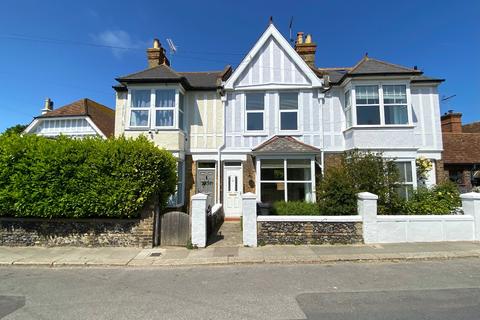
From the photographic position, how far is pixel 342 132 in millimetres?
13516

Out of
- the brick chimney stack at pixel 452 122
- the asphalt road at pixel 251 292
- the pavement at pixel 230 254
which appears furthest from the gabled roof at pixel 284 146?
the brick chimney stack at pixel 452 122

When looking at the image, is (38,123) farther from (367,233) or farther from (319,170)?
(367,233)

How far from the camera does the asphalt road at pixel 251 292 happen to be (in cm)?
417

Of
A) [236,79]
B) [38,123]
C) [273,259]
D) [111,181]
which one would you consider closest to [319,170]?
[236,79]

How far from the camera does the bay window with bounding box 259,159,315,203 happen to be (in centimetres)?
1256

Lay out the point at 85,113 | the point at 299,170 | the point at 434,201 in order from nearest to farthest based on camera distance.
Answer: the point at 434,201
the point at 299,170
the point at 85,113

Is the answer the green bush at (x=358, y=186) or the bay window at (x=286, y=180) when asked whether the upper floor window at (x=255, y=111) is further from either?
the green bush at (x=358, y=186)

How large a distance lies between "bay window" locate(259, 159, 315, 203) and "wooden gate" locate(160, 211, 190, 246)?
4.98 m

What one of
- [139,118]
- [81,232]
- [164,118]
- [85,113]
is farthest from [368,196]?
[85,113]

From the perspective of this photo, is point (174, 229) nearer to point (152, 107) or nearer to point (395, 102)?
point (152, 107)

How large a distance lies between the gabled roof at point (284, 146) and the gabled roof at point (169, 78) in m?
4.06

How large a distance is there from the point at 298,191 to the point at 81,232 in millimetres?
8874

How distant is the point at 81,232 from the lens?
330 inches

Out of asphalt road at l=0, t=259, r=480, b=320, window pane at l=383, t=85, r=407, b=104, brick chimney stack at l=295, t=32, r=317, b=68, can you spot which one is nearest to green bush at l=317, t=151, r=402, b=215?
asphalt road at l=0, t=259, r=480, b=320
